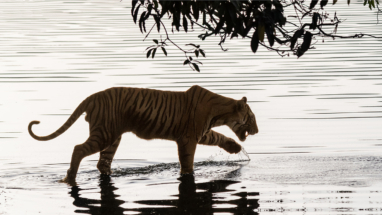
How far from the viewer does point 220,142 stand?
32.5ft

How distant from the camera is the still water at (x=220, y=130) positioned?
7.94m

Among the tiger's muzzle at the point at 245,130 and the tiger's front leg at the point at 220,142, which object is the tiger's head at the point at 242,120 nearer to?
the tiger's muzzle at the point at 245,130

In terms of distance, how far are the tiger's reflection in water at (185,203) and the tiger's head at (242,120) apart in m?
1.08

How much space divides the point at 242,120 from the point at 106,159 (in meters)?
1.60

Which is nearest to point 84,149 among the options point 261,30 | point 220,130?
point 261,30

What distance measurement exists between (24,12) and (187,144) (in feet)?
106

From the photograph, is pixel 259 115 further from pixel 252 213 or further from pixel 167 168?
pixel 252 213

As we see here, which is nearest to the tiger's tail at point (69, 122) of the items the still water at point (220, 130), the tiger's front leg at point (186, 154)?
the still water at point (220, 130)

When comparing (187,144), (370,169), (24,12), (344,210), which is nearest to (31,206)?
(187,144)

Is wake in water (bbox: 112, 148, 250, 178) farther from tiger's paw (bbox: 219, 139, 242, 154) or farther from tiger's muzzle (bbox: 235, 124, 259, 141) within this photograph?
tiger's muzzle (bbox: 235, 124, 259, 141)

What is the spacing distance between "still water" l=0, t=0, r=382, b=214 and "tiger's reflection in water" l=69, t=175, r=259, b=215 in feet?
0.03

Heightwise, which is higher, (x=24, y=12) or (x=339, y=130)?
(x=24, y=12)

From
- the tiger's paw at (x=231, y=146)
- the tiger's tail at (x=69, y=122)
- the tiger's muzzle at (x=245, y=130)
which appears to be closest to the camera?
the tiger's tail at (x=69, y=122)

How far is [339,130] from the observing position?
11664 mm
